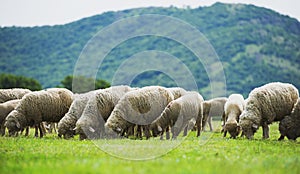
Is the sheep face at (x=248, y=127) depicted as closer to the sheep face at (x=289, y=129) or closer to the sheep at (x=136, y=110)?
the sheep face at (x=289, y=129)

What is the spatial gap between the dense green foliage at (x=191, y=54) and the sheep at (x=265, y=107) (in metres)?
72.3

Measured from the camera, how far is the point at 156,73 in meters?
99.5

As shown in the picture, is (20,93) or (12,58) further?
(12,58)

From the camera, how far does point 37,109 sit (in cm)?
1945

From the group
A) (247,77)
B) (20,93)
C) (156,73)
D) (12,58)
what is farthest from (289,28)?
(20,93)

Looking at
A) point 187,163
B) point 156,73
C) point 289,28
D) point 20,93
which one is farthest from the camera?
point 289,28

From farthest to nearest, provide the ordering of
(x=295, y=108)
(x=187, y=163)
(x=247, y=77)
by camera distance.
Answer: (x=247, y=77) < (x=295, y=108) < (x=187, y=163)

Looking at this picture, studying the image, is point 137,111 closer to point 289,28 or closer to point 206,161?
point 206,161

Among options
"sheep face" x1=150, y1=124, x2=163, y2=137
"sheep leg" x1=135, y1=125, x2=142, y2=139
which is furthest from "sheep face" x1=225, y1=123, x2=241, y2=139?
"sheep leg" x1=135, y1=125, x2=142, y2=139

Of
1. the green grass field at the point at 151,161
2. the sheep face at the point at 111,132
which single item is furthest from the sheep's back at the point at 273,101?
the sheep face at the point at 111,132

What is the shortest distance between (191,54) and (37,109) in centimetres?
9785

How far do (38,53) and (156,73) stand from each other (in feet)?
243

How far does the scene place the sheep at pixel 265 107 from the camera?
58.3ft

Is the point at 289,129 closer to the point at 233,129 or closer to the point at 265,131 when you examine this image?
the point at 265,131
